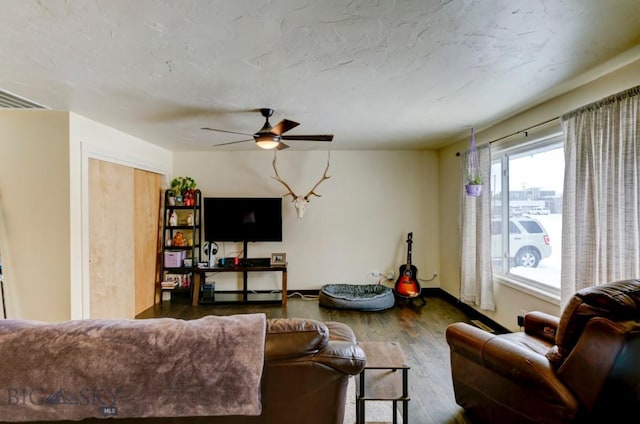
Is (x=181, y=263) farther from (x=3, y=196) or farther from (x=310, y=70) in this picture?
(x=310, y=70)

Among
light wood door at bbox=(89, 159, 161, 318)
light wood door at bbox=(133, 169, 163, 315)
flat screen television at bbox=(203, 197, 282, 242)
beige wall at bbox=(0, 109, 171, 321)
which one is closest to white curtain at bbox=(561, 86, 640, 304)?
flat screen television at bbox=(203, 197, 282, 242)

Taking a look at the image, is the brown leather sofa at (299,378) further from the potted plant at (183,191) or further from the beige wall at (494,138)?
the potted plant at (183,191)

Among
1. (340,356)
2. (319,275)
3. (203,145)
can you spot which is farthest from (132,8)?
(319,275)

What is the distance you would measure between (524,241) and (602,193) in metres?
1.22

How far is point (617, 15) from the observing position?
158 cm

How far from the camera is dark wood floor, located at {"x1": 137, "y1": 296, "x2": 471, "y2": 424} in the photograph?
7.57 ft

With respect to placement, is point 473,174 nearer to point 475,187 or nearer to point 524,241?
point 475,187

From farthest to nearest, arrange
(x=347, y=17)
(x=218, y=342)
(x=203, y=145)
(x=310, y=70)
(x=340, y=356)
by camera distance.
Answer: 1. (x=203, y=145)
2. (x=310, y=70)
3. (x=347, y=17)
4. (x=340, y=356)
5. (x=218, y=342)

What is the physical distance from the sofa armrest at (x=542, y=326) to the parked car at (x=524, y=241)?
1061 mm

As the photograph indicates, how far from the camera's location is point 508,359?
1693mm

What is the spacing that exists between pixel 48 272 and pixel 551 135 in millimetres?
5012

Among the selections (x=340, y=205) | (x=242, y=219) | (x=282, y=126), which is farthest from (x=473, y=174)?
(x=242, y=219)

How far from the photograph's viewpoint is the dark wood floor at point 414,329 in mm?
2309

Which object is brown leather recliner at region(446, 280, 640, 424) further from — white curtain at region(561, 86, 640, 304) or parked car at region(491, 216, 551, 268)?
parked car at region(491, 216, 551, 268)
